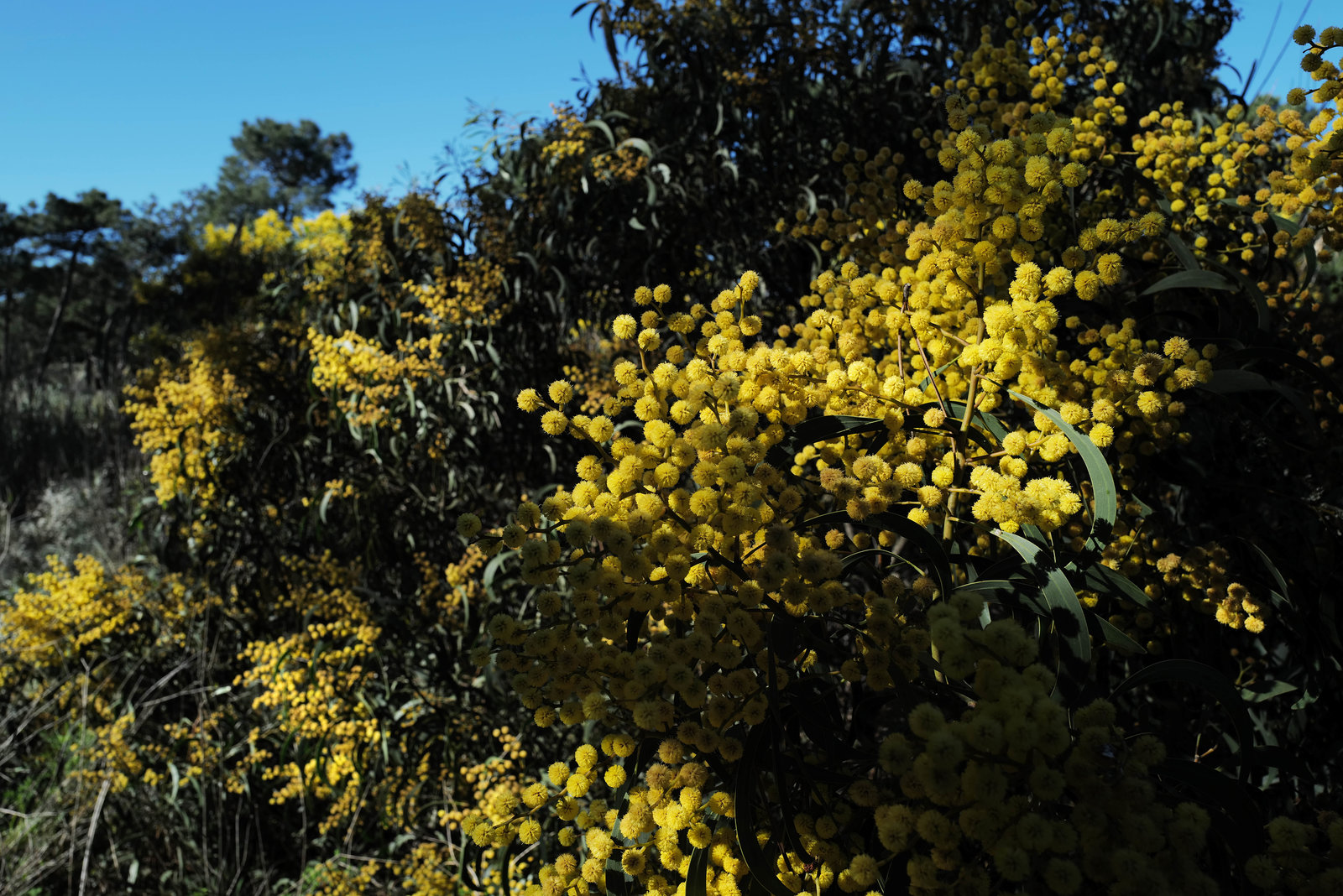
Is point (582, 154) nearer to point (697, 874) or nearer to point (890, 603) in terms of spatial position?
point (890, 603)

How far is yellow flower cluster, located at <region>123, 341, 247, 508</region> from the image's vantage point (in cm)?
321

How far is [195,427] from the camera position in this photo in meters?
3.27

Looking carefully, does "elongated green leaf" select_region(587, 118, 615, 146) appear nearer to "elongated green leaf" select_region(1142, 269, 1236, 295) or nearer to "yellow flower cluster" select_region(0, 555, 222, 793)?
"elongated green leaf" select_region(1142, 269, 1236, 295)

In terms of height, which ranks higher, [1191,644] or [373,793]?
[1191,644]

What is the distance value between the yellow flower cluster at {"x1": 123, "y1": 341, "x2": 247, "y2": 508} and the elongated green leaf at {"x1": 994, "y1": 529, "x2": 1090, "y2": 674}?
3.37m

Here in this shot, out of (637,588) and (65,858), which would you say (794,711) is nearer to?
(637,588)

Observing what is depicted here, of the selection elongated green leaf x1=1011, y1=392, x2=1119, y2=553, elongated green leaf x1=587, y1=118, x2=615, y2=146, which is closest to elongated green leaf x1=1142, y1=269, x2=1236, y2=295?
elongated green leaf x1=1011, y1=392, x2=1119, y2=553

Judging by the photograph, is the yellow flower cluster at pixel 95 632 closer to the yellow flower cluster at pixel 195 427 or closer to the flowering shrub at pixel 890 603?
the yellow flower cluster at pixel 195 427

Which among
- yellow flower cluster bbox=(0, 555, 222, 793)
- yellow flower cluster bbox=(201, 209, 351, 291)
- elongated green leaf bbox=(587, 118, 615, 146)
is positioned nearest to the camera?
elongated green leaf bbox=(587, 118, 615, 146)

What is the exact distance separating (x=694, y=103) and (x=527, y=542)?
87.7 inches

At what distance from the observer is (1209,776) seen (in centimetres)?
77

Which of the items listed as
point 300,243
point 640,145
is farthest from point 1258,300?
point 300,243

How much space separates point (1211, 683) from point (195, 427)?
3.73 m

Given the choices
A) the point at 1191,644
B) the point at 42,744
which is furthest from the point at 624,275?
the point at 42,744
